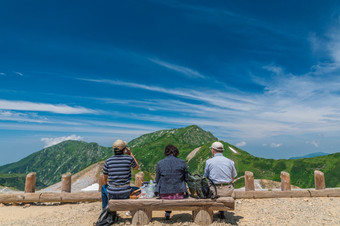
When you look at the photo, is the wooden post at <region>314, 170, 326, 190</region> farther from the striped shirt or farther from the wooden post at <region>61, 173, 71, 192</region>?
the wooden post at <region>61, 173, 71, 192</region>

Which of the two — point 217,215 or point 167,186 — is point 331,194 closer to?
point 217,215

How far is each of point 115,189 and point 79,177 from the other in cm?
1712

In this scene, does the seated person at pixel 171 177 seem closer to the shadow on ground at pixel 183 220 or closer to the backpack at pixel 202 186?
the backpack at pixel 202 186

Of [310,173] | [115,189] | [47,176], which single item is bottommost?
[47,176]

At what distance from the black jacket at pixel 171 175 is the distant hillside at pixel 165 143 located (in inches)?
1530

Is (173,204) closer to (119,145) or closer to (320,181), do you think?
(119,145)

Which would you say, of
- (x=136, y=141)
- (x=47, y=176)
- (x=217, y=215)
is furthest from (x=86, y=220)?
(x=47, y=176)

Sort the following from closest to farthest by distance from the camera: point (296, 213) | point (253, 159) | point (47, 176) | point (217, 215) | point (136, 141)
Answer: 1. point (217, 215)
2. point (296, 213)
3. point (253, 159)
4. point (136, 141)
5. point (47, 176)

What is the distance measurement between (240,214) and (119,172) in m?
5.16

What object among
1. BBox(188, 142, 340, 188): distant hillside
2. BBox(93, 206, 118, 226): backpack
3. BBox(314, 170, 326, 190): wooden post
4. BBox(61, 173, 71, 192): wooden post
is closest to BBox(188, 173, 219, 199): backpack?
BBox(93, 206, 118, 226): backpack

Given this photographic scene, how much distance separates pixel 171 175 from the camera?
6.71 metres

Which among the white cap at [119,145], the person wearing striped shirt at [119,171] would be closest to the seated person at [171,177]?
the person wearing striped shirt at [119,171]

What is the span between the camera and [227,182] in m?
7.12

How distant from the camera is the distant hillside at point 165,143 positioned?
2089 inches
